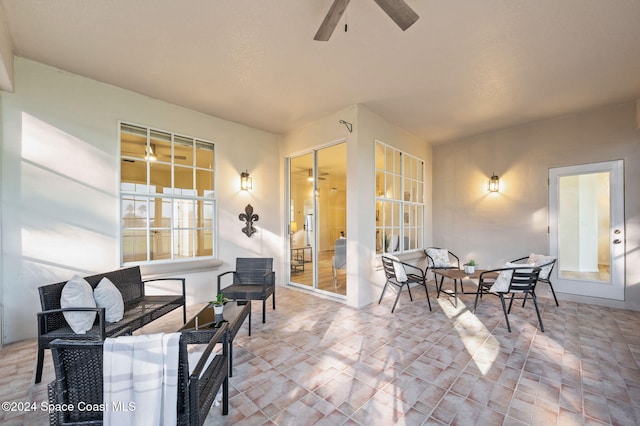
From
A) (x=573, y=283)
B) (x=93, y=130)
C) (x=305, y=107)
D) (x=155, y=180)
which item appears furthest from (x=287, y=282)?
(x=573, y=283)

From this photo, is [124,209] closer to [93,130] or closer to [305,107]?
[93,130]

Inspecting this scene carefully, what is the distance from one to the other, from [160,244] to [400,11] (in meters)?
3.95

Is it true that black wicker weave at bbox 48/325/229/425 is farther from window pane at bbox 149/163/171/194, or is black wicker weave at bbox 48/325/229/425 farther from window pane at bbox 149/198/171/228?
window pane at bbox 149/163/171/194

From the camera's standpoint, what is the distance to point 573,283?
4.21 meters

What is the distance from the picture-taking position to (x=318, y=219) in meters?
4.64

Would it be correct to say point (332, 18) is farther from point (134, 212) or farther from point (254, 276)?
point (134, 212)

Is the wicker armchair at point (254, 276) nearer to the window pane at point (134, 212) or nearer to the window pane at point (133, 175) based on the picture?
Answer: the window pane at point (134, 212)

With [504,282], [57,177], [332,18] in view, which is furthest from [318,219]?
[57,177]

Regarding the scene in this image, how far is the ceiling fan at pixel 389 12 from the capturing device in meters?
1.77

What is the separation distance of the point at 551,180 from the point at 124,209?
675 cm

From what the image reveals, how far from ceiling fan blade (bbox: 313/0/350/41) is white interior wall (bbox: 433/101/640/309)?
449 cm

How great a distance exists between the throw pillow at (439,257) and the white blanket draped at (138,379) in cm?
483

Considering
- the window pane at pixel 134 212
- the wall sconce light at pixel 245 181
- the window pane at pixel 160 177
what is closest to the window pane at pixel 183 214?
the window pane at pixel 160 177

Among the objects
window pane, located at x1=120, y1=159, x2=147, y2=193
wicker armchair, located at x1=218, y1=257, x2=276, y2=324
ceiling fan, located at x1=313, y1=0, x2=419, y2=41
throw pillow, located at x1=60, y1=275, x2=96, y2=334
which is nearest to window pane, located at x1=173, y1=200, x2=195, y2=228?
window pane, located at x1=120, y1=159, x2=147, y2=193
